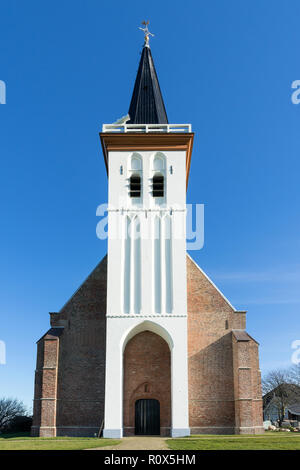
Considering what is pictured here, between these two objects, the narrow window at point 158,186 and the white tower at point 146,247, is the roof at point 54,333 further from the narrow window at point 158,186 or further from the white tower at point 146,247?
the narrow window at point 158,186

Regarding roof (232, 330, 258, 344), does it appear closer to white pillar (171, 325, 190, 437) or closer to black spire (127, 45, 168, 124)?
white pillar (171, 325, 190, 437)

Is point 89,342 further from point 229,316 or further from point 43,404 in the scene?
point 229,316

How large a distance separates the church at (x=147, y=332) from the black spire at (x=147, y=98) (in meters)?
1.42

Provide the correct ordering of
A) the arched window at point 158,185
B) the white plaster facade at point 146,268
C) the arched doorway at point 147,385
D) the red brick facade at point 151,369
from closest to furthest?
the white plaster facade at point 146,268 → the red brick facade at point 151,369 → the arched doorway at point 147,385 → the arched window at point 158,185

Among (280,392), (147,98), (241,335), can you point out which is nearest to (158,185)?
(147,98)

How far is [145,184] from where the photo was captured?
1081 inches

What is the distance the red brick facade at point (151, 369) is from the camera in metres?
26.0

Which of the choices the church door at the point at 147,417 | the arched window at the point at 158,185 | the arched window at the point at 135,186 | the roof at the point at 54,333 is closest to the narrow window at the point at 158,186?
the arched window at the point at 158,185

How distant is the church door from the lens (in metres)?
26.0

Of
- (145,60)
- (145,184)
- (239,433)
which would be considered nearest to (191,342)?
(239,433)

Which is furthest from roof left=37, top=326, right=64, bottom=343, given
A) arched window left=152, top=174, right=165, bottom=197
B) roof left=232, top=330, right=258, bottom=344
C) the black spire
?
the black spire

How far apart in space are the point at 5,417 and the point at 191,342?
18897mm

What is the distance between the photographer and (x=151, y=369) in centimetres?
2691

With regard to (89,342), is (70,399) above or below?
below
